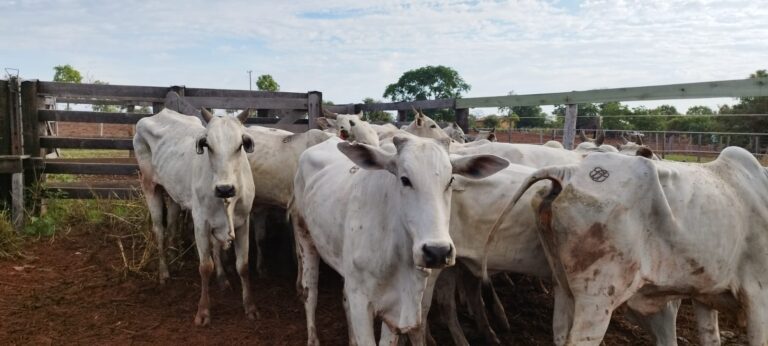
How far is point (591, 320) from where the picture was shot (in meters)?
3.46

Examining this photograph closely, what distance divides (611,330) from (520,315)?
872mm

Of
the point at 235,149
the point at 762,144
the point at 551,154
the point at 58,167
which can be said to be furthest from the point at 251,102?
the point at 762,144

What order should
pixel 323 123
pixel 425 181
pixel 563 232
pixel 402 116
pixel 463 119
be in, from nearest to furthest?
pixel 425 181 → pixel 563 232 → pixel 323 123 → pixel 463 119 → pixel 402 116

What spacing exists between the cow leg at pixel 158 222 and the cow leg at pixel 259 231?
1034 mm

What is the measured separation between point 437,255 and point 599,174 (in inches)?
52.3

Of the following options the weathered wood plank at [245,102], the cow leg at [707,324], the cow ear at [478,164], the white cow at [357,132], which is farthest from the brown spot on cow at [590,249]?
the weathered wood plank at [245,102]

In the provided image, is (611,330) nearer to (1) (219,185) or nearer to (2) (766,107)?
(1) (219,185)

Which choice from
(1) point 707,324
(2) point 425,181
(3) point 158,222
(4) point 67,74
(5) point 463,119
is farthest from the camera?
(4) point 67,74

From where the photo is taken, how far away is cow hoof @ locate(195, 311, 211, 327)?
17.5 ft

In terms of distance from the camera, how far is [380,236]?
3.54 m

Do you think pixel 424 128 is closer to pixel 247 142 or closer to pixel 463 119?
pixel 463 119

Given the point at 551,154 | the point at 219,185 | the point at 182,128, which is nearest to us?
the point at 219,185

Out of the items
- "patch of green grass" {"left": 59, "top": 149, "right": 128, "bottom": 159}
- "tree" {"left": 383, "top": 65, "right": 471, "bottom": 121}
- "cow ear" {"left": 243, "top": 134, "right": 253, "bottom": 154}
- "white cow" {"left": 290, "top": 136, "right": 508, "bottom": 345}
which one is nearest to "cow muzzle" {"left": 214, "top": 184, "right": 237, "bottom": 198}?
"cow ear" {"left": 243, "top": 134, "right": 253, "bottom": 154}

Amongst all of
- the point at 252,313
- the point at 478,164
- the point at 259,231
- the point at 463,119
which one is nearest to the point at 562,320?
the point at 478,164
